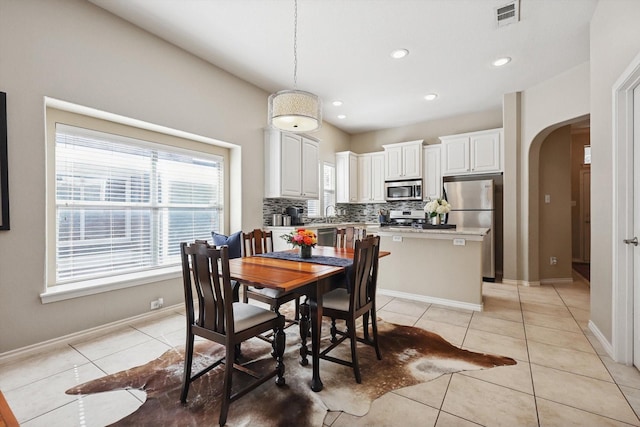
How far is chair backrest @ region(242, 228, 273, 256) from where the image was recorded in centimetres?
303

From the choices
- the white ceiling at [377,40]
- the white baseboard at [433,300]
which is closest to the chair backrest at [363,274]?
the white baseboard at [433,300]

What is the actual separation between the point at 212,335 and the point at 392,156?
17.3ft

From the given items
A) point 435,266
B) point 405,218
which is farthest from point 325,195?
point 435,266

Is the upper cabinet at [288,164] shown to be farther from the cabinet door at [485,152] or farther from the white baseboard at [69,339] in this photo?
the cabinet door at [485,152]

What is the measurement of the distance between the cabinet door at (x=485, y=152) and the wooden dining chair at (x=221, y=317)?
4.65 metres

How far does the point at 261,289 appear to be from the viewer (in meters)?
2.54

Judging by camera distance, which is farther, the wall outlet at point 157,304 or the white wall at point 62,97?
the wall outlet at point 157,304

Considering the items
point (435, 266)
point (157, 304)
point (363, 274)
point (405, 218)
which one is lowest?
point (157, 304)

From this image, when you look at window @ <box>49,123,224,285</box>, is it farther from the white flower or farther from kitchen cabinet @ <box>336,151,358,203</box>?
kitchen cabinet @ <box>336,151,358,203</box>

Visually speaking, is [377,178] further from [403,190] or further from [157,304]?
[157,304]

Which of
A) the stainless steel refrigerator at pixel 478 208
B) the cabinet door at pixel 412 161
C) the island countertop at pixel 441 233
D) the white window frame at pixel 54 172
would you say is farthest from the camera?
the cabinet door at pixel 412 161

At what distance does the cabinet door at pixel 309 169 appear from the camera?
16.2 ft

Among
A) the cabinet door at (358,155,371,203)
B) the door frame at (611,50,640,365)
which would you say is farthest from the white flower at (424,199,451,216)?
the cabinet door at (358,155,371,203)

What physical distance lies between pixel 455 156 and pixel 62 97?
17.9 ft
